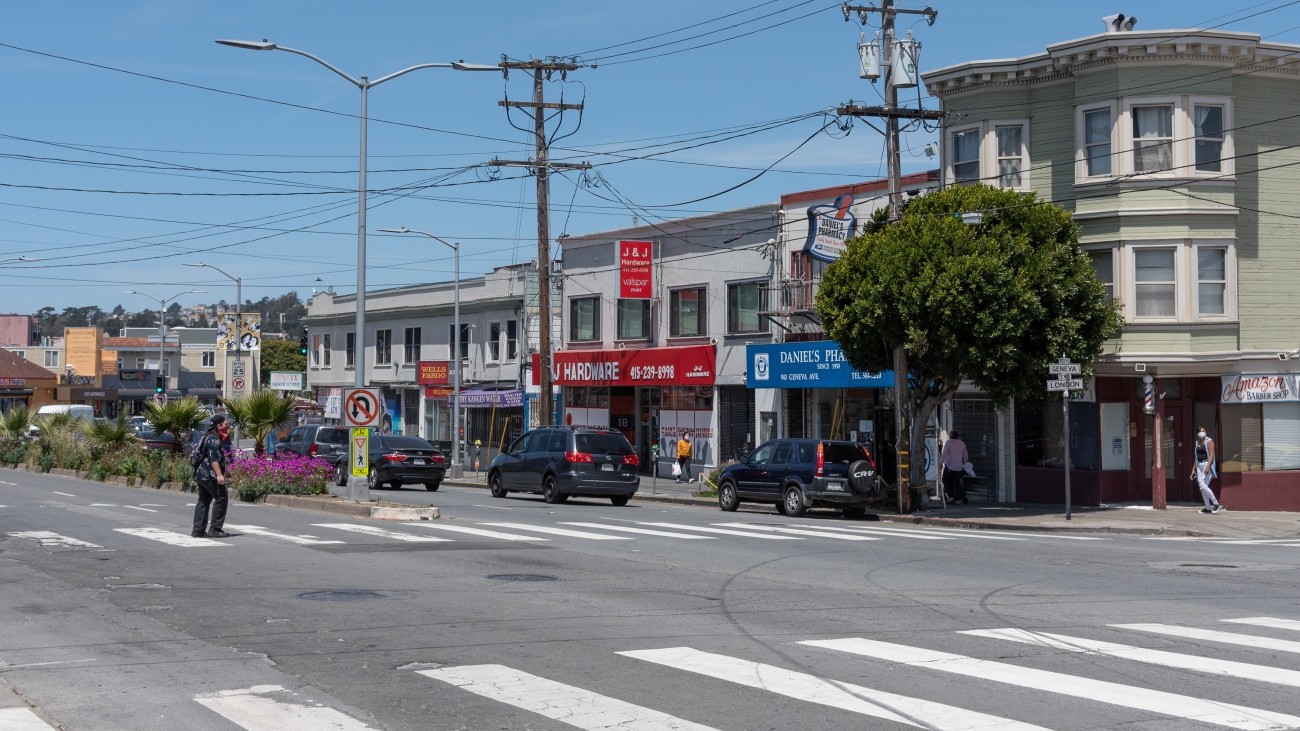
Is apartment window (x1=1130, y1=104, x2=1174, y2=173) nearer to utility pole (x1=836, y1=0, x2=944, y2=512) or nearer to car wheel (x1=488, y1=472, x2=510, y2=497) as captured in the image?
utility pole (x1=836, y1=0, x2=944, y2=512)

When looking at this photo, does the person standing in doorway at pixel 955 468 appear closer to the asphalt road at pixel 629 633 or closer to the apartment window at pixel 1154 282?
the apartment window at pixel 1154 282

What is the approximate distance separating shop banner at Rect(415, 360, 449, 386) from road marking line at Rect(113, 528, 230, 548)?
3344 centimetres

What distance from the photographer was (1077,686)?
29.4 feet

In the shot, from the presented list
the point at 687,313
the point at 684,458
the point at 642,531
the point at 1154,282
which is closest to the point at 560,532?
the point at 642,531

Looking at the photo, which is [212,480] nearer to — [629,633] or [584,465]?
[629,633]

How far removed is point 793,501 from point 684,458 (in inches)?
Answer: 529

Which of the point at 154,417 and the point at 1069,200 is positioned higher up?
the point at 1069,200

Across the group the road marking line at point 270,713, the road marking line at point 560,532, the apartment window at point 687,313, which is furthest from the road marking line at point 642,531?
the apartment window at point 687,313

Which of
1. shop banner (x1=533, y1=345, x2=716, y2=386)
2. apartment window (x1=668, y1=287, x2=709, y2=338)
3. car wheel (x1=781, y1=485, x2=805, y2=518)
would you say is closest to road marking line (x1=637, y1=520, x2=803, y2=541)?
car wheel (x1=781, y1=485, x2=805, y2=518)

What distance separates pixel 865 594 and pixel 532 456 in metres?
18.2

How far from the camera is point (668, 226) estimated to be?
4266 cm

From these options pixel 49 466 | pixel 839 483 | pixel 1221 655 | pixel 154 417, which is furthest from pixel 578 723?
pixel 49 466

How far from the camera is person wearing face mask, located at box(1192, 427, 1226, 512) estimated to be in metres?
27.4

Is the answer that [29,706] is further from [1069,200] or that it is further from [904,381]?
[1069,200]
